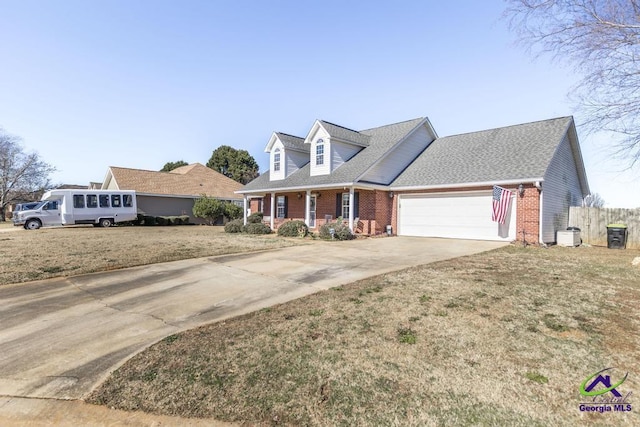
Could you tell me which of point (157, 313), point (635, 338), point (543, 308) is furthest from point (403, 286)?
point (157, 313)

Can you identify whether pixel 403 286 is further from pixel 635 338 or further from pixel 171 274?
pixel 171 274

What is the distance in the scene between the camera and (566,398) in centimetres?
272

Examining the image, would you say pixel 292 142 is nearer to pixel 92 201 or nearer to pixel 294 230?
pixel 294 230

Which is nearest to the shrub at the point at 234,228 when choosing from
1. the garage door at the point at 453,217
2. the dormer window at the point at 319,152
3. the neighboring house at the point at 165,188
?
the dormer window at the point at 319,152

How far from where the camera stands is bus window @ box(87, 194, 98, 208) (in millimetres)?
22875

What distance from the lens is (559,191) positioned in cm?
1550

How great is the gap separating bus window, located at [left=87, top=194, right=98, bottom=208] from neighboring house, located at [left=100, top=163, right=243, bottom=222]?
12.7 feet

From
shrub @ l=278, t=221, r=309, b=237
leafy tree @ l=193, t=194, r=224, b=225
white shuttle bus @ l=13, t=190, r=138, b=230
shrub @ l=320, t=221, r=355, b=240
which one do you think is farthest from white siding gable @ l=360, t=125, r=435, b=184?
white shuttle bus @ l=13, t=190, r=138, b=230

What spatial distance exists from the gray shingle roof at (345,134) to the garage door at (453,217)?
16.3 feet

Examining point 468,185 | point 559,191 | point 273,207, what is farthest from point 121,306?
point 559,191

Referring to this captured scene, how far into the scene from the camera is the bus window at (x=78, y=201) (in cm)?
2236

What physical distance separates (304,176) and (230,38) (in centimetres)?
950

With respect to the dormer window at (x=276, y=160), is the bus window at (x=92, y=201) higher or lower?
lower

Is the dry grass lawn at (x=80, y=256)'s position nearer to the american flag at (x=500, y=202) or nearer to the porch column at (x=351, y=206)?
the porch column at (x=351, y=206)
